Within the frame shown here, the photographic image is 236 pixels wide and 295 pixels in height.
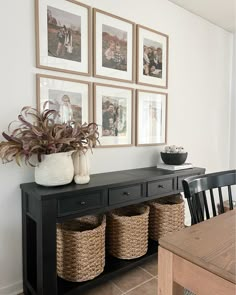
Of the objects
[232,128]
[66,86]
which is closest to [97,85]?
[66,86]

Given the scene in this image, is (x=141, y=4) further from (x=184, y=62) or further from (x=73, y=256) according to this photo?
(x=73, y=256)

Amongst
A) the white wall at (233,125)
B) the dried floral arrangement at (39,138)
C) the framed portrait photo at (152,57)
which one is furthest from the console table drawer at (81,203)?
the white wall at (233,125)

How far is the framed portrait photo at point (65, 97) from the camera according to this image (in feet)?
5.98

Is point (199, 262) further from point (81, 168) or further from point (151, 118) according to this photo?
point (151, 118)

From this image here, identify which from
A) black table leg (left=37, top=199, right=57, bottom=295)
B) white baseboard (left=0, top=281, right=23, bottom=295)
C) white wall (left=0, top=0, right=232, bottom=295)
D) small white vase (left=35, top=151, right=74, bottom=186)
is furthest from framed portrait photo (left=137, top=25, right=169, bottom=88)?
white baseboard (left=0, top=281, right=23, bottom=295)

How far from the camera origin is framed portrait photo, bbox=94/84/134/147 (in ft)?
7.01

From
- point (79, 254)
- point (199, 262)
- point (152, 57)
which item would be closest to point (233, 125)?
point (152, 57)

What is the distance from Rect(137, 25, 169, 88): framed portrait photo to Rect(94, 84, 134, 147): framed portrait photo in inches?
10.9

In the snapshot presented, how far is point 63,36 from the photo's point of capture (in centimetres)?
190

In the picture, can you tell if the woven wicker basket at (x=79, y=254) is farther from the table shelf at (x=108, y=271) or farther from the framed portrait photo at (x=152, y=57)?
the framed portrait photo at (x=152, y=57)

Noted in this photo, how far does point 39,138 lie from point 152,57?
61.9 inches

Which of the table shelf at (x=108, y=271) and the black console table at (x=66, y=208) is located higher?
the black console table at (x=66, y=208)

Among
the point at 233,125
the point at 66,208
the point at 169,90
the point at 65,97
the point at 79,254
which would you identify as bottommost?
the point at 79,254

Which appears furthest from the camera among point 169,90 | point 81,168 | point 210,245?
point 169,90
